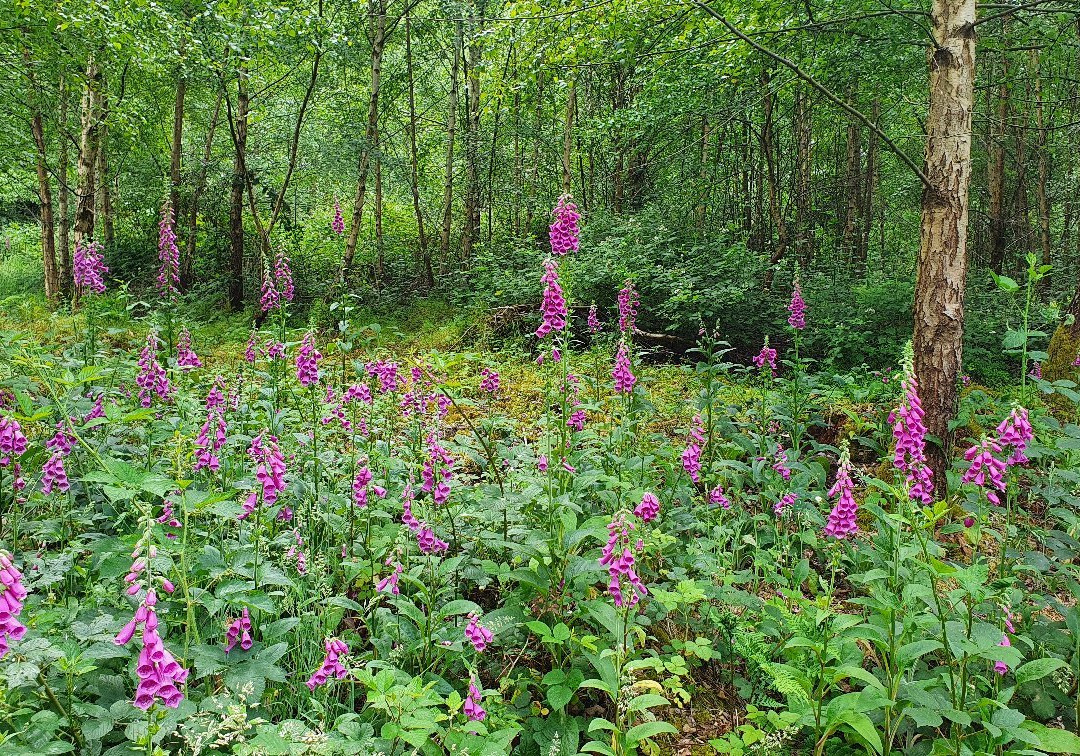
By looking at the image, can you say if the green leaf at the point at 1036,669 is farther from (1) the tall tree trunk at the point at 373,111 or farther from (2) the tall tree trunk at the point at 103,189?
(2) the tall tree trunk at the point at 103,189

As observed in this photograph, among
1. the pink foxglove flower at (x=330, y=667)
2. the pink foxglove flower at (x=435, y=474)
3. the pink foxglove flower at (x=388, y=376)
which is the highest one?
the pink foxglove flower at (x=388, y=376)

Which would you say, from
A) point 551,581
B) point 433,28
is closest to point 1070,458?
point 551,581

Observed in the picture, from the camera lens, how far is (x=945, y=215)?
395cm

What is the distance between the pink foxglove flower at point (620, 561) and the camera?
2.03m

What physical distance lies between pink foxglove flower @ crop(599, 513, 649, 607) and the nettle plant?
0.02 m

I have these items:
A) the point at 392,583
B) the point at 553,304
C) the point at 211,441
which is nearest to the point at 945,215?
the point at 553,304

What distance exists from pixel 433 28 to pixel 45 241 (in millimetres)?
9418

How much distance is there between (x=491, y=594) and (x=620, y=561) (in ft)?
3.90

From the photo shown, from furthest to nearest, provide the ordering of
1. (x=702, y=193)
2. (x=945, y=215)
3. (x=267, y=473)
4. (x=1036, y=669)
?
(x=702, y=193)
(x=945, y=215)
(x=267, y=473)
(x=1036, y=669)

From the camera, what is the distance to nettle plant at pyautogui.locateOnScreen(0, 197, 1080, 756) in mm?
1761

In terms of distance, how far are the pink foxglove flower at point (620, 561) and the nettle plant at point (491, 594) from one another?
2 centimetres

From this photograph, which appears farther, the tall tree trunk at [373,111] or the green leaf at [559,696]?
the tall tree trunk at [373,111]

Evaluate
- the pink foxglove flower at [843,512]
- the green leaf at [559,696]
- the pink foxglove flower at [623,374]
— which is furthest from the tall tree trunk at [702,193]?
the green leaf at [559,696]

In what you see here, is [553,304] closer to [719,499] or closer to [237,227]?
[719,499]
